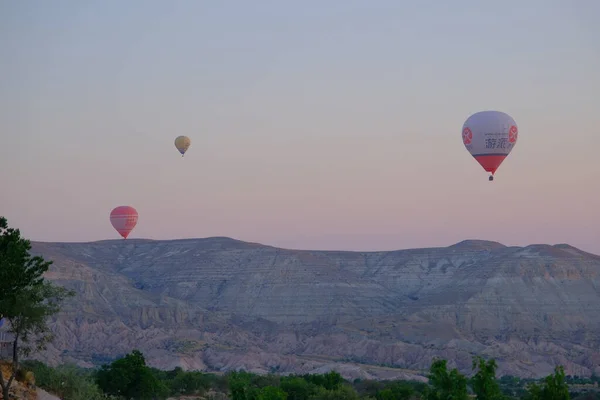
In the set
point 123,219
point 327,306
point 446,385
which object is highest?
point 123,219

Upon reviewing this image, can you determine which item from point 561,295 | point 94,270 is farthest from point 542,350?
point 94,270

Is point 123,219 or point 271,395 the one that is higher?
point 123,219

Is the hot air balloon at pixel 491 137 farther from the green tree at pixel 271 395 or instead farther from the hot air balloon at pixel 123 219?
the hot air balloon at pixel 123 219

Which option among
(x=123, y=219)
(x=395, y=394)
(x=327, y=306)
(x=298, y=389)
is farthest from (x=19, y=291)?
(x=327, y=306)

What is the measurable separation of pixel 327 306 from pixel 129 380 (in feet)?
344

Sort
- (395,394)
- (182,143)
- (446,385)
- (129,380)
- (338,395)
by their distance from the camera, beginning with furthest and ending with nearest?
(182,143) → (395,394) → (338,395) → (129,380) → (446,385)

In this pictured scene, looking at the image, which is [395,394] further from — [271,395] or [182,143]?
[182,143]

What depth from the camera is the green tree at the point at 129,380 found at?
50125mm

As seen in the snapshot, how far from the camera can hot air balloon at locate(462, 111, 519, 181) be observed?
6794cm

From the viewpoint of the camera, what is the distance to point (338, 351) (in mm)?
129000

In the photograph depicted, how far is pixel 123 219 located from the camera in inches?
4008

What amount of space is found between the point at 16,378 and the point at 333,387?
2558cm

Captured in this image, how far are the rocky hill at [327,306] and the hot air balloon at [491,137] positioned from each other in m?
38.8

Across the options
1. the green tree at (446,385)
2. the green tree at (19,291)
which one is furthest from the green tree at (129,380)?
the green tree at (446,385)
